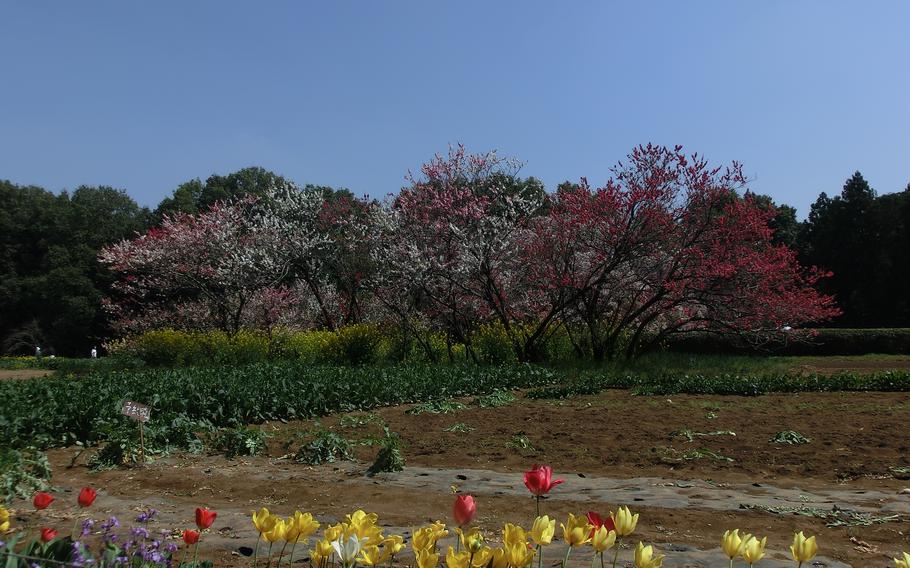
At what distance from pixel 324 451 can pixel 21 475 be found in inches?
85.0

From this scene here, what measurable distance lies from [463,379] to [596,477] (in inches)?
230

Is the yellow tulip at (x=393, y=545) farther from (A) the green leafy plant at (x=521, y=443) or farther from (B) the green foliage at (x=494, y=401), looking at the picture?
(B) the green foliage at (x=494, y=401)

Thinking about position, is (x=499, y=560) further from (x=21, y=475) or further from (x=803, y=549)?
(x=21, y=475)

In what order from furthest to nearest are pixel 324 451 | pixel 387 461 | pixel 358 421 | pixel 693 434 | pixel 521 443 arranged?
pixel 358 421, pixel 693 434, pixel 521 443, pixel 324 451, pixel 387 461

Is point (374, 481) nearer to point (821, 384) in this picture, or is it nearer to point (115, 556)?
point (115, 556)

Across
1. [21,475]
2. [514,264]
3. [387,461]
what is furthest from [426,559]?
[514,264]

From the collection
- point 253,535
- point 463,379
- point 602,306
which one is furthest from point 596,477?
point 602,306

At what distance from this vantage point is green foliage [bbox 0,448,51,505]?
159 inches

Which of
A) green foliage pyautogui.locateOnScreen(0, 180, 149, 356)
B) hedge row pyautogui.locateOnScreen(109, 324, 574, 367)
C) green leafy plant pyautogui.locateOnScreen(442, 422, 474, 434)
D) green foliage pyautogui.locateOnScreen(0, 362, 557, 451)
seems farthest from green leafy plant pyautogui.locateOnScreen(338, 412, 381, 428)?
green foliage pyautogui.locateOnScreen(0, 180, 149, 356)

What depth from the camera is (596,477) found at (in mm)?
4832

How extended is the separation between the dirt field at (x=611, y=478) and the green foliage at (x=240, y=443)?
13 centimetres

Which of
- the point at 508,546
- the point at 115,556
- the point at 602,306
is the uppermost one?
the point at 602,306

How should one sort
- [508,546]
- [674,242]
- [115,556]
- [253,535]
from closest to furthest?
[508,546]
[115,556]
[253,535]
[674,242]

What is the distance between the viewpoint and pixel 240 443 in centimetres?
589
